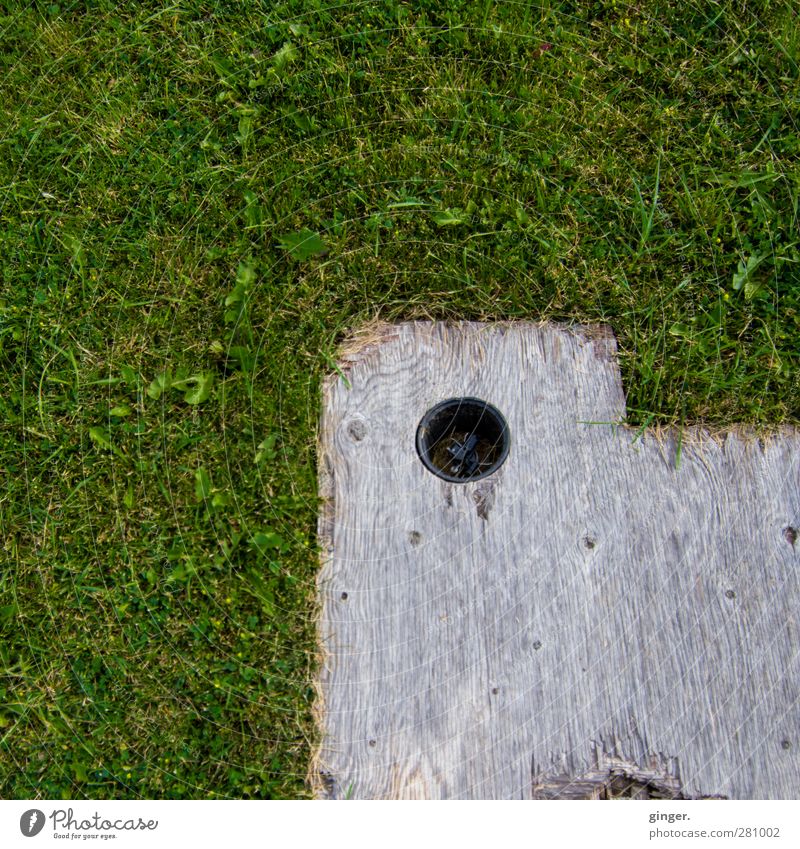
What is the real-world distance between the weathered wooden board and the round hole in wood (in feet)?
0.15

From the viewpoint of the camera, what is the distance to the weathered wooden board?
7.98ft

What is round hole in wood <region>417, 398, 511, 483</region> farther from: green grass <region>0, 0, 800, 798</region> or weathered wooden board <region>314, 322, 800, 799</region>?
green grass <region>0, 0, 800, 798</region>

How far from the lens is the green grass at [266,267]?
9.11ft
